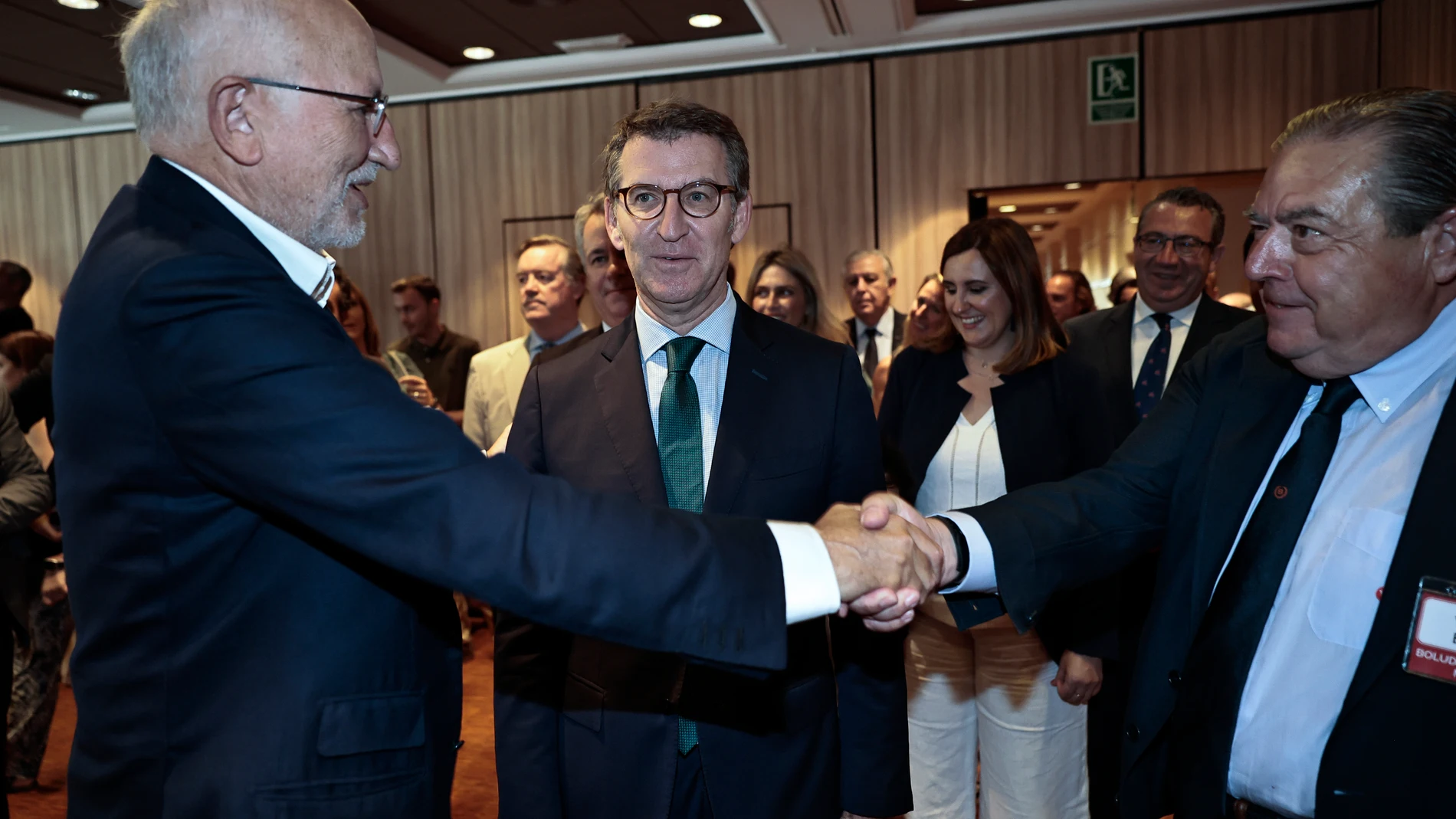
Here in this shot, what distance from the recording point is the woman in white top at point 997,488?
247 cm

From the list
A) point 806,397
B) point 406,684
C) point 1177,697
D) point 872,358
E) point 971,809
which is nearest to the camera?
point 406,684

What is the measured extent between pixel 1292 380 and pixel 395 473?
52.2 inches

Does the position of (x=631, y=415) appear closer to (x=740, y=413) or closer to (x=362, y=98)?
(x=740, y=413)

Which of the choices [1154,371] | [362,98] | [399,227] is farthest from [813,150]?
[362,98]

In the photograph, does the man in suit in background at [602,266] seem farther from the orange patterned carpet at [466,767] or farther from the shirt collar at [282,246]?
the shirt collar at [282,246]

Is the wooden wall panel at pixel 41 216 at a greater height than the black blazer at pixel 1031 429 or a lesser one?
greater

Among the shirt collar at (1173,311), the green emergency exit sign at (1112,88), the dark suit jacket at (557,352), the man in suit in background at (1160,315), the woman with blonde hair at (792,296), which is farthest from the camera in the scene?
the green emergency exit sign at (1112,88)

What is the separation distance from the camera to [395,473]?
104 cm

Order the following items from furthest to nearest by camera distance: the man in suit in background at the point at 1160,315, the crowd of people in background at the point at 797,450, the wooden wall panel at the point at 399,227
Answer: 1. the wooden wall panel at the point at 399,227
2. the man in suit in background at the point at 1160,315
3. the crowd of people in background at the point at 797,450

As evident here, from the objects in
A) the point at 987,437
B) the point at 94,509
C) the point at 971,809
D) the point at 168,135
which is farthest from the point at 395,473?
the point at 971,809

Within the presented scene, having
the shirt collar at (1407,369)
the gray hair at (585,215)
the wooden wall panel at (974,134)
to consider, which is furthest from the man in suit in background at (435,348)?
the shirt collar at (1407,369)

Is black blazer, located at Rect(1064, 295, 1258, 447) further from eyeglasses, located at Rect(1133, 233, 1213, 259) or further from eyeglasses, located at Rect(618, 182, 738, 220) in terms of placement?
eyeglasses, located at Rect(618, 182, 738, 220)

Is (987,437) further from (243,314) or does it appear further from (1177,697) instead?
(243,314)

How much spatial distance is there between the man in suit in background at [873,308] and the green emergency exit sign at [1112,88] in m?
2.72
